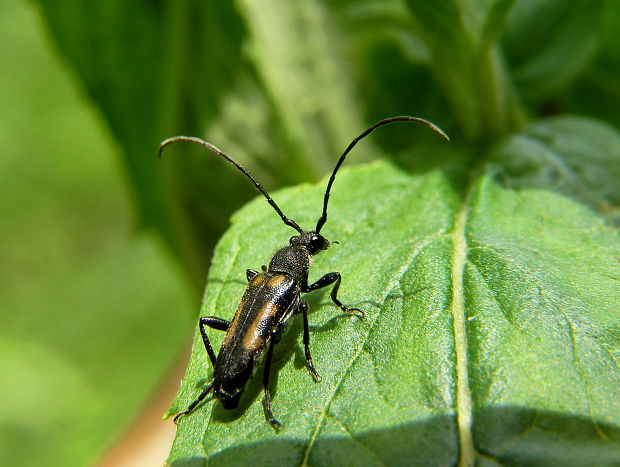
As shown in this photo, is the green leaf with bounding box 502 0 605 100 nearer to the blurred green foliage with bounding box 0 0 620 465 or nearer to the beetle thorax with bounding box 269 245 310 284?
the blurred green foliage with bounding box 0 0 620 465

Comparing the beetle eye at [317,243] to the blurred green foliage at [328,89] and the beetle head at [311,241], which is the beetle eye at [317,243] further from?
the blurred green foliage at [328,89]

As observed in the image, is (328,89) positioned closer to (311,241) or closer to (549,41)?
(549,41)

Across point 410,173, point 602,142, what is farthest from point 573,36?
point 410,173

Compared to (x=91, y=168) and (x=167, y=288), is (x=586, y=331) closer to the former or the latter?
(x=167, y=288)

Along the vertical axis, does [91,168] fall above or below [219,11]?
above

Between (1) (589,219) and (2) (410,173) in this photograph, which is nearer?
(1) (589,219)

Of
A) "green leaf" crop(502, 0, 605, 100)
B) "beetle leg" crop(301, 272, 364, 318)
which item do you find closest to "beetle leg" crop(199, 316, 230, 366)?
"beetle leg" crop(301, 272, 364, 318)

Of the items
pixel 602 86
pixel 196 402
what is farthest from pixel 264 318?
pixel 602 86
